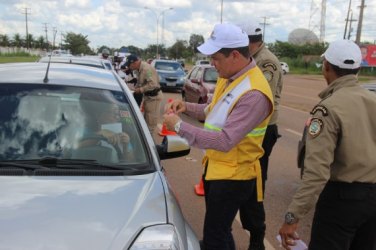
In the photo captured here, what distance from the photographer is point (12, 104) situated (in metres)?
3.26

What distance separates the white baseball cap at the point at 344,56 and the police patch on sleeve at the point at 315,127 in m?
0.39

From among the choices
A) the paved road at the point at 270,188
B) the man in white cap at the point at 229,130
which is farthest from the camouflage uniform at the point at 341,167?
the paved road at the point at 270,188

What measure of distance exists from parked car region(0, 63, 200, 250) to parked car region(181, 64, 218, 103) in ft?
31.3

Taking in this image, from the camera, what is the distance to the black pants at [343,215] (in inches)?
107

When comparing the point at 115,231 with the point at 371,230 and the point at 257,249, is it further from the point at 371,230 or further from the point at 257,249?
the point at 257,249

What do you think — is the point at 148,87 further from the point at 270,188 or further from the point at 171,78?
the point at 171,78

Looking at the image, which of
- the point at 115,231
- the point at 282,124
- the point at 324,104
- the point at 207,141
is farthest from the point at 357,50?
the point at 282,124

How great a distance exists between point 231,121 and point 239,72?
1.18 ft

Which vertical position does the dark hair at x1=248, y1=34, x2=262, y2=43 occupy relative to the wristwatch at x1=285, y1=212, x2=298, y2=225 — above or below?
above

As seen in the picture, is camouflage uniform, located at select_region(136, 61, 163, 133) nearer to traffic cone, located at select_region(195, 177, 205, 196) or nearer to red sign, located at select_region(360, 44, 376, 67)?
traffic cone, located at select_region(195, 177, 205, 196)

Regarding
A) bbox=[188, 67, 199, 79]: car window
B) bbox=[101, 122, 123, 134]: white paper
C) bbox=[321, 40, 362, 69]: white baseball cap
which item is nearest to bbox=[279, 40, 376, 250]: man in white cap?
bbox=[321, 40, 362, 69]: white baseball cap

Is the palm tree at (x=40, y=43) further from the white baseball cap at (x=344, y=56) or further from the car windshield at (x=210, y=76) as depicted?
the white baseball cap at (x=344, y=56)

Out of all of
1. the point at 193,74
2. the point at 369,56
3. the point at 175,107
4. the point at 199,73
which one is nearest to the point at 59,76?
the point at 175,107

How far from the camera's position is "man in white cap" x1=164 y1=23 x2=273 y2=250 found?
2.91 meters
